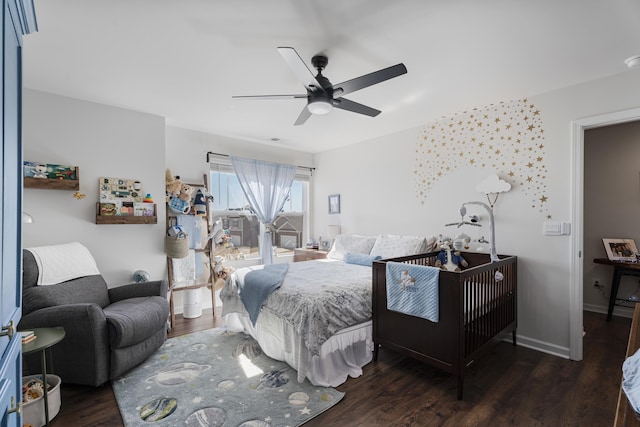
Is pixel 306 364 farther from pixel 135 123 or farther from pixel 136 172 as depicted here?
pixel 135 123

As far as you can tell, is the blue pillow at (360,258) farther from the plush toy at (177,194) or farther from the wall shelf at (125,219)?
the wall shelf at (125,219)

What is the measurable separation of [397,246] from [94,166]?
3319mm

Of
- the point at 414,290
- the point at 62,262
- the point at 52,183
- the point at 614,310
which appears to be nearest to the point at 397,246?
the point at 414,290

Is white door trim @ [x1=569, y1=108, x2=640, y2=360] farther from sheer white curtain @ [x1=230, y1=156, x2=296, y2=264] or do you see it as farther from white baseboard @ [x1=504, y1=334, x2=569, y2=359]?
sheer white curtain @ [x1=230, y1=156, x2=296, y2=264]

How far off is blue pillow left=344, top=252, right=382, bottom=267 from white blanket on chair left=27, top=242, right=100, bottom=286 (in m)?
2.60

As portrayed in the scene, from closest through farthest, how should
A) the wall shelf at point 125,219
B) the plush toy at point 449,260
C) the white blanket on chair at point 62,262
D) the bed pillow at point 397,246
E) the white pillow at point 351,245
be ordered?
the white blanket on chair at point 62,262 → the plush toy at point 449,260 → the wall shelf at point 125,219 → the bed pillow at point 397,246 → the white pillow at point 351,245

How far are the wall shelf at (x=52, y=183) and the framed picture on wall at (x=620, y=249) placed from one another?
5896mm

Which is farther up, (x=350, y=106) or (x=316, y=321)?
(x=350, y=106)

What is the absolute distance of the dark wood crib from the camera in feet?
6.79

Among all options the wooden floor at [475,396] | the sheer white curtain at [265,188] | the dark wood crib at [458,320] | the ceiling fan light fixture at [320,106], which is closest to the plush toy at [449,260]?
the dark wood crib at [458,320]

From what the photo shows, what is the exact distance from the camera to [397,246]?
3.47 m

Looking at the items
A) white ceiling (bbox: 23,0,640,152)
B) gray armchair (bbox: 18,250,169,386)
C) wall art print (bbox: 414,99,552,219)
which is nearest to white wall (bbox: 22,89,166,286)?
white ceiling (bbox: 23,0,640,152)

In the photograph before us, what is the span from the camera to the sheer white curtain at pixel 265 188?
4.46 meters

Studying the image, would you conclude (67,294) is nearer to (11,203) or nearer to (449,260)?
(11,203)
